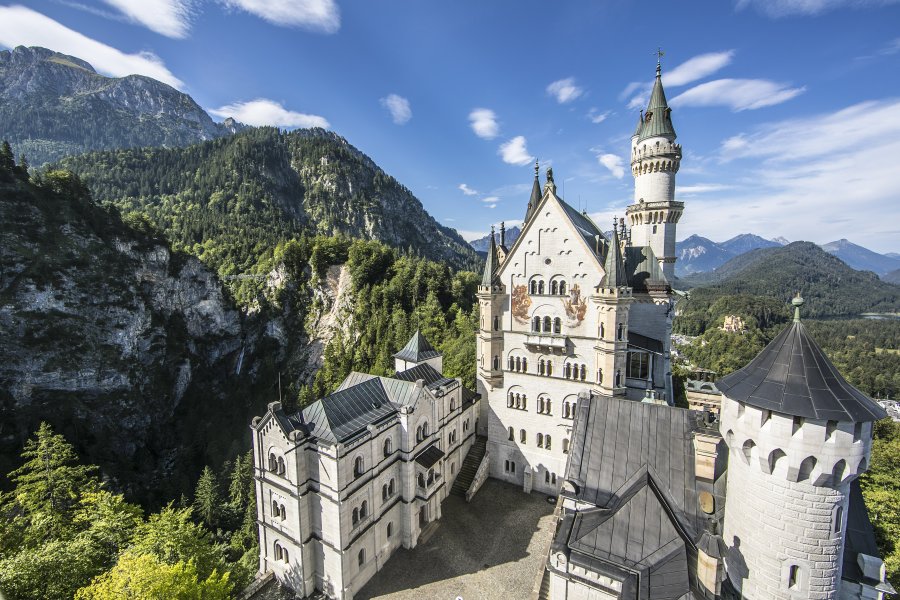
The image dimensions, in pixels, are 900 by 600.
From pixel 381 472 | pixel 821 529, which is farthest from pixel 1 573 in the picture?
pixel 821 529

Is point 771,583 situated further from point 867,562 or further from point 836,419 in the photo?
point 836,419

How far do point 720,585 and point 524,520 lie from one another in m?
17.7

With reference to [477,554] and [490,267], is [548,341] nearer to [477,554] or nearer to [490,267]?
[490,267]

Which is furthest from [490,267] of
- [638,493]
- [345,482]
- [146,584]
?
[146,584]

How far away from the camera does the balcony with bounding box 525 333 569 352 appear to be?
25125 mm

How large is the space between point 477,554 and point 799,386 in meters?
20.6

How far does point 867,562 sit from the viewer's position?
9.27 m

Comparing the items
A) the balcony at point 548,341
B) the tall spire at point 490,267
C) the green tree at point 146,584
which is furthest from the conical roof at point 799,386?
the green tree at point 146,584

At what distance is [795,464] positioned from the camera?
807 cm

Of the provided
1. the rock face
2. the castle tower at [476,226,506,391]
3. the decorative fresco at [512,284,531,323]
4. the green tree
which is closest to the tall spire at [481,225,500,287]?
the castle tower at [476,226,506,391]

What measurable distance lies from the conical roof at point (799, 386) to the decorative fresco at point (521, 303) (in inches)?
684

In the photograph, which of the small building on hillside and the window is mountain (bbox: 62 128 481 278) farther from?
the window

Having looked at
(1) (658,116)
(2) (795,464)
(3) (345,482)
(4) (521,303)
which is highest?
(1) (658,116)

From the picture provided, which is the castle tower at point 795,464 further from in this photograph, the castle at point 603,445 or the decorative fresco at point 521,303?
the decorative fresco at point 521,303
